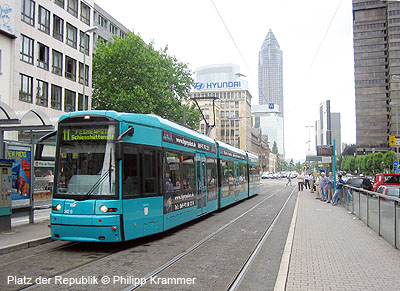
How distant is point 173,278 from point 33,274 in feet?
7.79

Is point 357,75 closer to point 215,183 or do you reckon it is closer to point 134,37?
point 134,37

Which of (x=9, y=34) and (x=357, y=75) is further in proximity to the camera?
(x=357, y=75)

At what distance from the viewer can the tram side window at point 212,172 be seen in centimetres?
1486

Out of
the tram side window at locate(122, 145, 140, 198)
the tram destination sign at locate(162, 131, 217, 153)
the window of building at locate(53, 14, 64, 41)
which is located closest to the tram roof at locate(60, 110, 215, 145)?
the tram destination sign at locate(162, 131, 217, 153)

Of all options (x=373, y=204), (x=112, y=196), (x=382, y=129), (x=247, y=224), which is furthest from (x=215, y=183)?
(x=382, y=129)

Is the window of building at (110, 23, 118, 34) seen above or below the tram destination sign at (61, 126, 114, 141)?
above

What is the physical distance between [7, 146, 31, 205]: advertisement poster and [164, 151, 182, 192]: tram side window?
16.0 ft

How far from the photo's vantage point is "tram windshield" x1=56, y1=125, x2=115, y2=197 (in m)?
8.37

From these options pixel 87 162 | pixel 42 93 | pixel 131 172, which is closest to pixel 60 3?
pixel 42 93

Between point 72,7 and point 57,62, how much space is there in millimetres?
6190

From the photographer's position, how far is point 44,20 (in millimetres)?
32438

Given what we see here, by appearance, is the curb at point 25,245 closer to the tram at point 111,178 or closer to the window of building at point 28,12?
the tram at point 111,178

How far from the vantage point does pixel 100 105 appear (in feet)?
126

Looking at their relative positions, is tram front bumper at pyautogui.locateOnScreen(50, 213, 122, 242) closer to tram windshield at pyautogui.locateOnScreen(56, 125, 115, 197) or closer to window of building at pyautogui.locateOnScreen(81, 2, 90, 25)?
tram windshield at pyautogui.locateOnScreen(56, 125, 115, 197)
